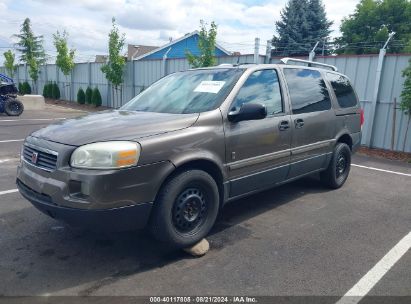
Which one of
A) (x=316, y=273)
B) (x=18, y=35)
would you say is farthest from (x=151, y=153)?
(x=18, y=35)

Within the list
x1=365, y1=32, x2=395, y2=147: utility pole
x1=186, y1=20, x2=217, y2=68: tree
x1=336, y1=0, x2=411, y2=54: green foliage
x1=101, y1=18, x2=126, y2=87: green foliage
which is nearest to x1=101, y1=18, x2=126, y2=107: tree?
x1=101, y1=18, x2=126, y2=87: green foliage

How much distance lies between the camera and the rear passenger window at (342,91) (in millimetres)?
5414

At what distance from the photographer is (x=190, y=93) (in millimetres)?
3984

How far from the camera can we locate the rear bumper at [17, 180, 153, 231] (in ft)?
9.34

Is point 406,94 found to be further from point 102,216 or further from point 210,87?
point 102,216

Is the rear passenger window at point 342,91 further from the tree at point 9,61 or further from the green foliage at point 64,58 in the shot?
the tree at point 9,61

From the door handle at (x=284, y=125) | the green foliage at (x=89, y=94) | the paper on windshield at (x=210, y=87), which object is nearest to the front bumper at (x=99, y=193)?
the paper on windshield at (x=210, y=87)

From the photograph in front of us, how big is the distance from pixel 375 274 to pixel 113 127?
2681 mm

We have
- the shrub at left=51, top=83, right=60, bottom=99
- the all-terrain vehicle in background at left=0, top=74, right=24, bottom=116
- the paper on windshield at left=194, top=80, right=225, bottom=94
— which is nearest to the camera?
the paper on windshield at left=194, top=80, right=225, bottom=94

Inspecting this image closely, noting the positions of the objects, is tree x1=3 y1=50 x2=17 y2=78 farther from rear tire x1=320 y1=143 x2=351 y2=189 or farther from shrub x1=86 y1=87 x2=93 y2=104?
rear tire x1=320 y1=143 x2=351 y2=189

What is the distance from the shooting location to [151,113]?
12.3ft

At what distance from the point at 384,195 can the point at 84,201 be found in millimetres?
4692

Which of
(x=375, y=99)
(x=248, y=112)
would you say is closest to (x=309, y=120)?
(x=248, y=112)

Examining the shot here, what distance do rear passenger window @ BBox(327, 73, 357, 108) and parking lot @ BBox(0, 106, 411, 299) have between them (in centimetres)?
157
